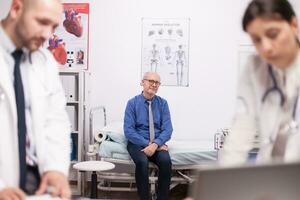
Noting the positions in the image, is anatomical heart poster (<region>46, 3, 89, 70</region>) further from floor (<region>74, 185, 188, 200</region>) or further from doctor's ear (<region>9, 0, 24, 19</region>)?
doctor's ear (<region>9, 0, 24, 19</region>)

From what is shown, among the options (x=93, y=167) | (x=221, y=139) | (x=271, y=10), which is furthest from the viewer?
(x=221, y=139)

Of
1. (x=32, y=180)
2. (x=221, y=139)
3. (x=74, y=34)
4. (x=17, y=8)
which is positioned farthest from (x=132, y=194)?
(x=17, y=8)

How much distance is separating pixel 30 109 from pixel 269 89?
72 centimetres

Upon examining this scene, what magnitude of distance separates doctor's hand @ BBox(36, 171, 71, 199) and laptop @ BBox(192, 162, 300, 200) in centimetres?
48

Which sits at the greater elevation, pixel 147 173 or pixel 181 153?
pixel 181 153

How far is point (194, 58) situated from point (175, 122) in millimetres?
687

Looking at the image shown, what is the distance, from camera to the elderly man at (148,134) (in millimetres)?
3111

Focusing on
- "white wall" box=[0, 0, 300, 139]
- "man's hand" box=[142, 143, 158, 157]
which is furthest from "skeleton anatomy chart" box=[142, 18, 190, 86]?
"man's hand" box=[142, 143, 158, 157]

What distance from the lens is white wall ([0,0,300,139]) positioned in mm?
3771

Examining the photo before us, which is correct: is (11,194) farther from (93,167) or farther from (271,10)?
(93,167)

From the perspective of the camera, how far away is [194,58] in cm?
381

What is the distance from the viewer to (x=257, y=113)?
1.16 metres

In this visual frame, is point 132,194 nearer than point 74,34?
Yes

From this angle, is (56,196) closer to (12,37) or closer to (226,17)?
(12,37)
